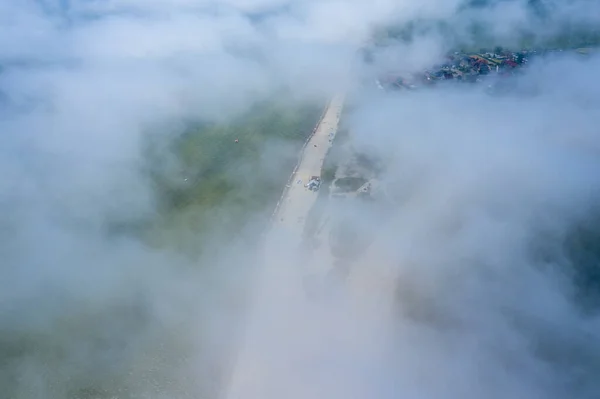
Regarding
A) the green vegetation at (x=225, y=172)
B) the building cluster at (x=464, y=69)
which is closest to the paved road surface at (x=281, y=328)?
the green vegetation at (x=225, y=172)

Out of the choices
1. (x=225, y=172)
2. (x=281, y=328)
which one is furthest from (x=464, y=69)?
(x=281, y=328)

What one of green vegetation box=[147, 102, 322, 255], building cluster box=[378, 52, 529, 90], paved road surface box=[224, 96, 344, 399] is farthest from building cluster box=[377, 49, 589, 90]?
paved road surface box=[224, 96, 344, 399]

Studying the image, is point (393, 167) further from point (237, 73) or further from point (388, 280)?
point (237, 73)

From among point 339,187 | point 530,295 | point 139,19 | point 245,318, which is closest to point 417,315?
point 530,295

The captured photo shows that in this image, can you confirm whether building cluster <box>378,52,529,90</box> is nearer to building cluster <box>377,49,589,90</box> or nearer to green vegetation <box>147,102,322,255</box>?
building cluster <box>377,49,589,90</box>

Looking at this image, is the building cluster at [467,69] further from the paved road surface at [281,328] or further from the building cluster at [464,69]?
the paved road surface at [281,328]
